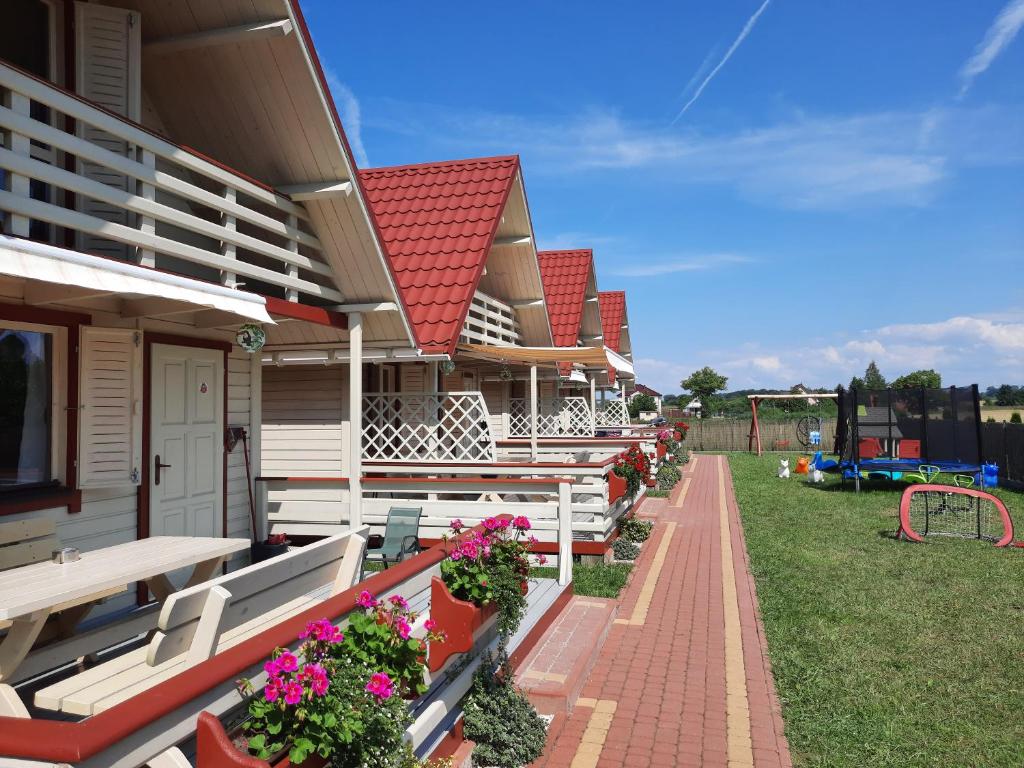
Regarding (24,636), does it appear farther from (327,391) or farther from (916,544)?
(916,544)

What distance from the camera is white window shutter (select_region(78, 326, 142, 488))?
234 inches

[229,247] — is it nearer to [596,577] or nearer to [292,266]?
[292,266]

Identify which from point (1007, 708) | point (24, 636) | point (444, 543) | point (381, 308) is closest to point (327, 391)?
point (381, 308)

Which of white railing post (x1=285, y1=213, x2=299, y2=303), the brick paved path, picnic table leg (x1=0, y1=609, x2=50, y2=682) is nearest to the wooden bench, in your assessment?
picnic table leg (x1=0, y1=609, x2=50, y2=682)

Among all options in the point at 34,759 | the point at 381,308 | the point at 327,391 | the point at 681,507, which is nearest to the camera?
the point at 34,759

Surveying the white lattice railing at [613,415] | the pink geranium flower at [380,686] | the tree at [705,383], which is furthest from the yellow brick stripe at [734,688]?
the tree at [705,383]

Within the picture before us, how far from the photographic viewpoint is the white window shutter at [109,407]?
234 inches

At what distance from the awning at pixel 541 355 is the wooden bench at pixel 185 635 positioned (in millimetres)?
7442

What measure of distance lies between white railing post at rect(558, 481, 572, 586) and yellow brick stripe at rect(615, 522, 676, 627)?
2.27ft

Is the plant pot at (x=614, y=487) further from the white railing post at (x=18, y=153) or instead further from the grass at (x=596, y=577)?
the white railing post at (x=18, y=153)

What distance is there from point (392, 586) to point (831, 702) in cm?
336

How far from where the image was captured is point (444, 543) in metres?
4.73

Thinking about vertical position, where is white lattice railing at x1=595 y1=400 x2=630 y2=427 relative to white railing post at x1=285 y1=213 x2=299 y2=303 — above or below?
below

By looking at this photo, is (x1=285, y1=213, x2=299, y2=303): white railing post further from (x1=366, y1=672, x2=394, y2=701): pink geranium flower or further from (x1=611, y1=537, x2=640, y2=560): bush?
(x1=611, y1=537, x2=640, y2=560): bush
